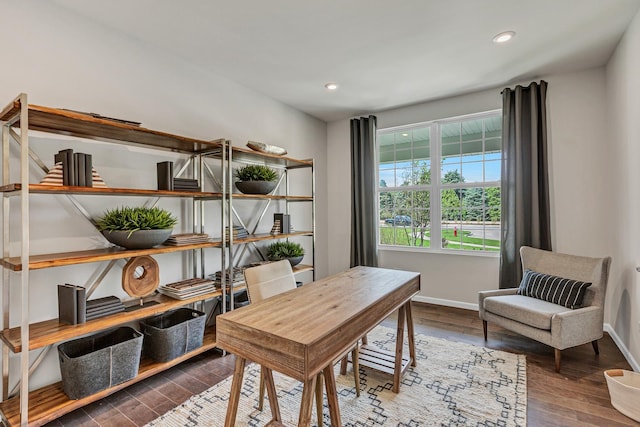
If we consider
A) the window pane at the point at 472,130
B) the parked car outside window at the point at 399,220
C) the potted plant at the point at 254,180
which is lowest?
the parked car outside window at the point at 399,220

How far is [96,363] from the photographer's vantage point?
1.89 m

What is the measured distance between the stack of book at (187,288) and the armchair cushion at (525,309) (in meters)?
2.55

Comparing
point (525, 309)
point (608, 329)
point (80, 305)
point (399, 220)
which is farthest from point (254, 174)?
point (608, 329)

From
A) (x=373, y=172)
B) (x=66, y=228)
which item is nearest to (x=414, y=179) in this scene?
(x=373, y=172)

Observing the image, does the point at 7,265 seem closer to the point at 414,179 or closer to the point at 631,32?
the point at 414,179

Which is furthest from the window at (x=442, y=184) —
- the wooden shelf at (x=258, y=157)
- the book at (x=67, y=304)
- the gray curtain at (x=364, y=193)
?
the book at (x=67, y=304)

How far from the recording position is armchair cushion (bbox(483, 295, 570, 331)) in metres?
2.48

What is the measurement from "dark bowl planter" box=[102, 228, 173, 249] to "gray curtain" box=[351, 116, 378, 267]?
2819 millimetres

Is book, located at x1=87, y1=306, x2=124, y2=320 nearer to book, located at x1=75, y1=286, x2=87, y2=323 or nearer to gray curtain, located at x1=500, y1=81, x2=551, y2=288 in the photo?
book, located at x1=75, y1=286, x2=87, y2=323

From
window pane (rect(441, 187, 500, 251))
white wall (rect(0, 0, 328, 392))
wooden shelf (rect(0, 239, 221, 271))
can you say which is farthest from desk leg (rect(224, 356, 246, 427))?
window pane (rect(441, 187, 500, 251))

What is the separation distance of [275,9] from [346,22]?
1.74 ft

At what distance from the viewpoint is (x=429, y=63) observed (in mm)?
2959

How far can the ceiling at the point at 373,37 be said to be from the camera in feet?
6.95

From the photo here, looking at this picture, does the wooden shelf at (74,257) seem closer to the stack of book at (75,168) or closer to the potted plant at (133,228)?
the potted plant at (133,228)
